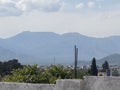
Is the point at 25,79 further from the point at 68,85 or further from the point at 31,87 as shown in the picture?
the point at 68,85

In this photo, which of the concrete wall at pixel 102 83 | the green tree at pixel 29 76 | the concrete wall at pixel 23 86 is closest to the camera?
the concrete wall at pixel 102 83

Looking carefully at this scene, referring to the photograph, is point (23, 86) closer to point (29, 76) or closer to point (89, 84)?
point (89, 84)

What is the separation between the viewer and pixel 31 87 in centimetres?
1227

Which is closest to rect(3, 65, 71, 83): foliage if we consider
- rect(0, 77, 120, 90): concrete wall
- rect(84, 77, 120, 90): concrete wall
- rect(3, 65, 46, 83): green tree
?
rect(3, 65, 46, 83): green tree

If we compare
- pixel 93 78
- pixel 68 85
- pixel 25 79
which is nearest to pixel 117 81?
pixel 93 78

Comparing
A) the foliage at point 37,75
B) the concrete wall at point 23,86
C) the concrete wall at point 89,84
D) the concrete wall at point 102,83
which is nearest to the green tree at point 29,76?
the foliage at point 37,75

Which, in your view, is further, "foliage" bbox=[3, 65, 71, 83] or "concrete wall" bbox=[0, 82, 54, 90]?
"foliage" bbox=[3, 65, 71, 83]

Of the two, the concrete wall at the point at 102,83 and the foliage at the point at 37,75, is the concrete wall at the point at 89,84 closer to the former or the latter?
the concrete wall at the point at 102,83

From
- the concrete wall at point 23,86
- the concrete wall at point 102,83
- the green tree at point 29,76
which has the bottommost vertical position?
the concrete wall at point 23,86

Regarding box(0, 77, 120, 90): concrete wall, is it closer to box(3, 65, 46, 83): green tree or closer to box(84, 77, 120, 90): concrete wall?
box(84, 77, 120, 90): concrete wall

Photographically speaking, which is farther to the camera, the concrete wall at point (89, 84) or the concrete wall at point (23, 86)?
the concrete wall at point (23, 86)

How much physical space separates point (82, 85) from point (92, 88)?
0.91 feet

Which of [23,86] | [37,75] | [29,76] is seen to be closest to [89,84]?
[23,86]

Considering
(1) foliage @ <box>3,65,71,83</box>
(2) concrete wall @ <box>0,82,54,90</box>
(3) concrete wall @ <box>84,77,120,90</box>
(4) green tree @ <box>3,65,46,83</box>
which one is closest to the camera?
(3) concrete wall @ <box>84,77,120,90</box>
